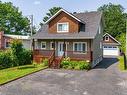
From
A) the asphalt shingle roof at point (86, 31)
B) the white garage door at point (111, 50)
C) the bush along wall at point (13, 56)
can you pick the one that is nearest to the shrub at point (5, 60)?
the bush along wall at point (13, 56)

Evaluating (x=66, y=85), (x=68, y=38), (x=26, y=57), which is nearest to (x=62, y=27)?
(x=68, y=38)

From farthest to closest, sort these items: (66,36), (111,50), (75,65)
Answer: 1. (111,50)
2. (66,36)
3. (75,65)

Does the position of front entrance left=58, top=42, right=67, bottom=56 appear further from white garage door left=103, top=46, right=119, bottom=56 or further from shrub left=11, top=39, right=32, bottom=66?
white garage door left=103, top=46, right=119, bottom=56

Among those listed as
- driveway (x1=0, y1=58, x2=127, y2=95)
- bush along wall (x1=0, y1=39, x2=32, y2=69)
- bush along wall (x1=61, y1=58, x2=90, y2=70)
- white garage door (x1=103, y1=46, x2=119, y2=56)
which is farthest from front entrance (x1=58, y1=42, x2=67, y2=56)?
white garage door (x1=103, y1=46, x2=119, y2=56)

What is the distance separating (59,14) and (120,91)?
19.3m

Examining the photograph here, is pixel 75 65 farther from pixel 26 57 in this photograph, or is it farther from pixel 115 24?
pixel 115 24

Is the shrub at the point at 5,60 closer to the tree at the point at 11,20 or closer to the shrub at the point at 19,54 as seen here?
the shrub at the point at 19,54

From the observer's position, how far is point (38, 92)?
1706 cm

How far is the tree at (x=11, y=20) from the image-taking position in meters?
79.4

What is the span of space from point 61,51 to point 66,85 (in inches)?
588

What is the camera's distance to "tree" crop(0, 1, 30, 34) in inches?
3127

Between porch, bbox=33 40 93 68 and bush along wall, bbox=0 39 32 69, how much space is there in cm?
245

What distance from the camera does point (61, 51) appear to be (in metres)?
34.2

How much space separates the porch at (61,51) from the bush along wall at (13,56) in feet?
8.03
